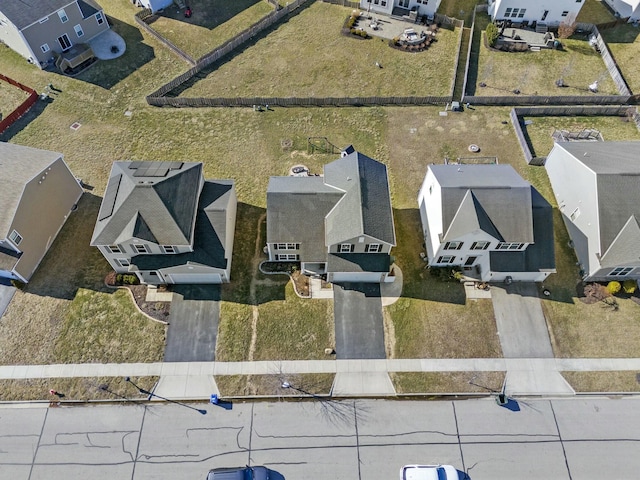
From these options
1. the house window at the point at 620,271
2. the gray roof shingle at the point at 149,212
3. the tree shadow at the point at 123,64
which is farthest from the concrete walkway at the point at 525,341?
the tree shadow at the point at 123,64

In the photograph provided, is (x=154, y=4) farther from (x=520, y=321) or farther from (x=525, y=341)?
(x=525, y=341)

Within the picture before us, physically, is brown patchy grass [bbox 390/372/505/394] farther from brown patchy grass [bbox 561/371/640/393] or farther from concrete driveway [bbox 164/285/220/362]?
concrete driveway [bbox 164/285/220/362]

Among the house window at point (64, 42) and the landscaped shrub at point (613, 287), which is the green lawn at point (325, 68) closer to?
the house window at point (64, 42)

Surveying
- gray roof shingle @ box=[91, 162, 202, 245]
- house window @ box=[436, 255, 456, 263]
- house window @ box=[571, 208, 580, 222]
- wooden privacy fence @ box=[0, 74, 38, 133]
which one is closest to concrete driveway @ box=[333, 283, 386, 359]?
house window @ box=[436, 255, 456, 263]

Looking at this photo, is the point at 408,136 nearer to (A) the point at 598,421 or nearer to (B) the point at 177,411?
(A) the point at 598,421

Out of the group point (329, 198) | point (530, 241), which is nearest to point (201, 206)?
point (329, 198)

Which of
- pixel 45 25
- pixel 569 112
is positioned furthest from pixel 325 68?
pixel 45 25
